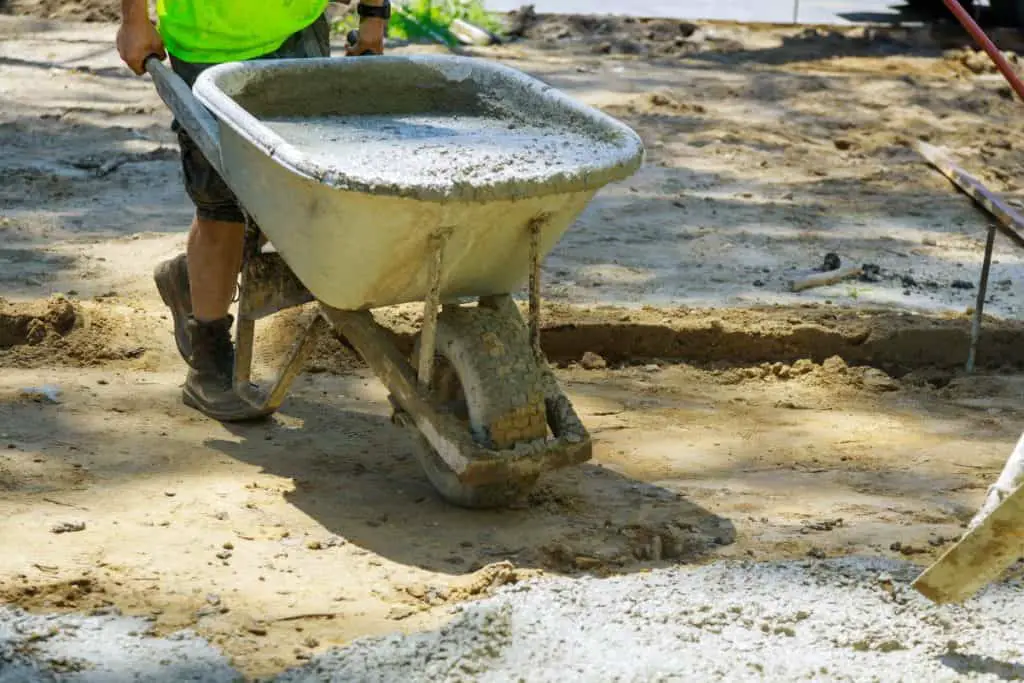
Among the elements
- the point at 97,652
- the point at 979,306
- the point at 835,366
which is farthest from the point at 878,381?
the point at 97,652

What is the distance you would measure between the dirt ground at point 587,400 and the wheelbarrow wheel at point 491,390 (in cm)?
8

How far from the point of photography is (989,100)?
9.15m

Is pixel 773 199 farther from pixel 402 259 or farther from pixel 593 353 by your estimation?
pixel 402 259

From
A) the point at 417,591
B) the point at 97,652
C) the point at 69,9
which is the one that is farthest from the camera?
the point at 69,9

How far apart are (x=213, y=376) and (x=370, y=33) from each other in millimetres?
1102

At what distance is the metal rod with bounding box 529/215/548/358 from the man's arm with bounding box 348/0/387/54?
45.7 inches

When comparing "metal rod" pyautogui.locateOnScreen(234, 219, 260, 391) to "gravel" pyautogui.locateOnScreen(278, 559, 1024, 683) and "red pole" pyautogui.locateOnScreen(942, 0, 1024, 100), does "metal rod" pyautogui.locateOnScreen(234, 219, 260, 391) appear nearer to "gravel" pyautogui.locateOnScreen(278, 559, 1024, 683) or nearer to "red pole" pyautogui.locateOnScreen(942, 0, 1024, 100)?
"gravel" pyautogui.locateOnScreen(278, 559, 1024, 683)

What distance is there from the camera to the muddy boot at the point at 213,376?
423cm

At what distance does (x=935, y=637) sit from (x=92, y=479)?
207 centimetres

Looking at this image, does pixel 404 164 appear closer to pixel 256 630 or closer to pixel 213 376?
pixel 256 630

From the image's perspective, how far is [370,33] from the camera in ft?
14.3

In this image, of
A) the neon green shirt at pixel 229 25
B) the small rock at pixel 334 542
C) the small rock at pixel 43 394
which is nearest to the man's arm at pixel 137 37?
the neon green shirt at pixel 229 25

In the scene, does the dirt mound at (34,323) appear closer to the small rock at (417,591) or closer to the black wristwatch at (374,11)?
the black wristwatch at (374,11)

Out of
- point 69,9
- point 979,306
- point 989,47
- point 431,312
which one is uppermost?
point 989,47
